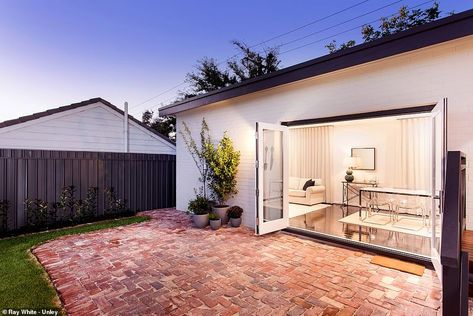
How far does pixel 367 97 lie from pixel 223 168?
3.37 m

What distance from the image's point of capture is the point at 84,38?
795cm

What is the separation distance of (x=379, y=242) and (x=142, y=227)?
5028mm

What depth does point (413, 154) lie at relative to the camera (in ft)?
25.0

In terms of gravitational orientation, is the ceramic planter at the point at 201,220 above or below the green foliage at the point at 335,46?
below

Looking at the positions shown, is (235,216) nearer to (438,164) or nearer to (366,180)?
(438,164)

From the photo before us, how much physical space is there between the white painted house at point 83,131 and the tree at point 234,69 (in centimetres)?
788

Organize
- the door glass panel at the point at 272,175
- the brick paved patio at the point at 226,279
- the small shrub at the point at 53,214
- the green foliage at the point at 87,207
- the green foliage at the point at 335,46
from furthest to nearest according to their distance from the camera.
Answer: the green foliage at the point at 335,46, the green foliage at the point at 87,207, the small shrub at the point at 53,214, the door glass panel at the point at 272,175, the brick paved patio at the point at 226,279

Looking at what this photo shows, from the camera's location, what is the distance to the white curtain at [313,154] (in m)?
9.53

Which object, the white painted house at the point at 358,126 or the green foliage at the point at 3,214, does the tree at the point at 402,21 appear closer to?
the white painted house at the point at 358,126

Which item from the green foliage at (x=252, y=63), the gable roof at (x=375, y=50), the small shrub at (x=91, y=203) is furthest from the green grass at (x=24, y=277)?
the green foliage at (x=252, y=63)

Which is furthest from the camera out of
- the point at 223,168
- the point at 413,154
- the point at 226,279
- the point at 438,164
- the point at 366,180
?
the point at 366,180

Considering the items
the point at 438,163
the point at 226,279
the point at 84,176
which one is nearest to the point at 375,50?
the point at 438,163

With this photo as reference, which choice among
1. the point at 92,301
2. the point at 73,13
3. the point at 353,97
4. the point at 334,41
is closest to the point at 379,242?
the point at 353,97

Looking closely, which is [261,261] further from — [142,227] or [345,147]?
[345,147]
